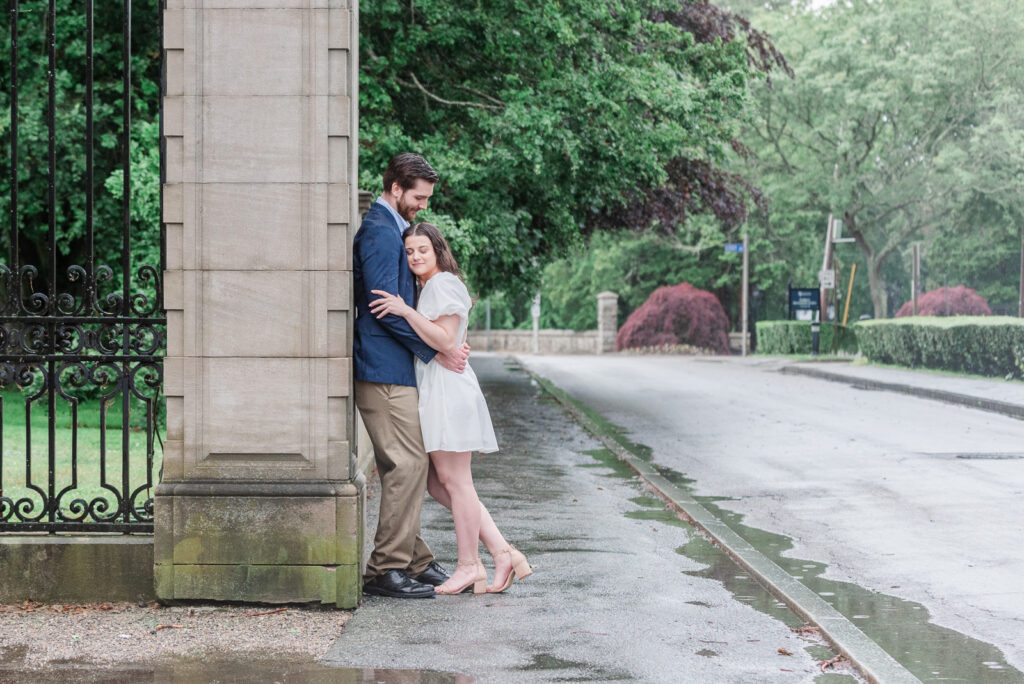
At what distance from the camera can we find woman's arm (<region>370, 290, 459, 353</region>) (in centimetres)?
596

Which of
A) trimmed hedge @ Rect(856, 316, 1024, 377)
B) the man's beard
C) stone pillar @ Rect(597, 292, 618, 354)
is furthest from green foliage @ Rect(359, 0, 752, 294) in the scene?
stone pillar @ Rect(597, 292, 618, 354)

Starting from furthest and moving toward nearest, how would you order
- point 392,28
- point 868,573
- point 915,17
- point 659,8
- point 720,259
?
point 720,259, point 915,17, point 659,8, point 392,28, point 868,573

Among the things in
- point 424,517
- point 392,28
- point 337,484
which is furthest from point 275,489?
point 392,28

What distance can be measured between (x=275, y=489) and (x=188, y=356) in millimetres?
745

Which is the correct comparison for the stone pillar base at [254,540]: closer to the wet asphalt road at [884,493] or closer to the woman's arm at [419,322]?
the woman's arm at [419,322]

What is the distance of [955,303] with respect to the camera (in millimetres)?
60125

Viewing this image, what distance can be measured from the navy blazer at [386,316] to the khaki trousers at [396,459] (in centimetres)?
9

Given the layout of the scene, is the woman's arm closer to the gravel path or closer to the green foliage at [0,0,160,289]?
the gravel path

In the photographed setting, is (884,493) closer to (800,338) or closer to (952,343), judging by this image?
(952,343)

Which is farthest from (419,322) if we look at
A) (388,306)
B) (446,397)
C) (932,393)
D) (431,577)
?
(932,393)

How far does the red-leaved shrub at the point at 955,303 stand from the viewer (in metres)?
59.8

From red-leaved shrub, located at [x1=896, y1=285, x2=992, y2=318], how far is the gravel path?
57.7 metres

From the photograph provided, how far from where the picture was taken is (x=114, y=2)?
15.2 m

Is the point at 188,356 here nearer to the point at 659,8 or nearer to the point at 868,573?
the point at 868,573
